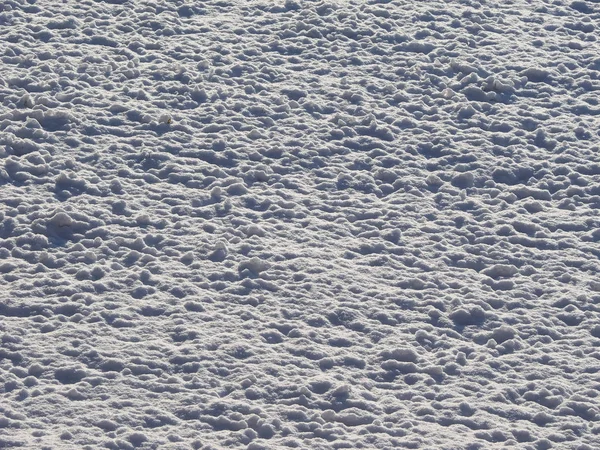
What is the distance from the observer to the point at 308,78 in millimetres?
7246

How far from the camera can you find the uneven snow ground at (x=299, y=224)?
4625mm

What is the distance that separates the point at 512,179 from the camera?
6.37 metres

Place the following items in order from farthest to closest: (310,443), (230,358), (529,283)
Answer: (529,283) < (230,358) < (310,443)

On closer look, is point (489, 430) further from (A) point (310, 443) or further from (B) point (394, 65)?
(B) point (394, 65)

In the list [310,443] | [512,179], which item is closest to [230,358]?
[310,443]

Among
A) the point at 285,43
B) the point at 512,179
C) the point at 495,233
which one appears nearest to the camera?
Result: the point at 495,233

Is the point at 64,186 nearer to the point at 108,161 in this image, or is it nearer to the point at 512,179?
the point at 108,161

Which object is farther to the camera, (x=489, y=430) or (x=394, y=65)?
(x=394, y=65)

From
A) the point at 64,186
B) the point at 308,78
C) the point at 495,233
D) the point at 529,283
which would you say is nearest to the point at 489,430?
the point at 529,283

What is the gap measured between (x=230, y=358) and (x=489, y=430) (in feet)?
4.27

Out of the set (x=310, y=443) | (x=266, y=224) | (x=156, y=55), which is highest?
(x=156, y=55)

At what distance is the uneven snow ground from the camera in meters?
4.62

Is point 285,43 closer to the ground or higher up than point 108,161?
higher up

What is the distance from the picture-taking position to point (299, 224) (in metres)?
5.86
